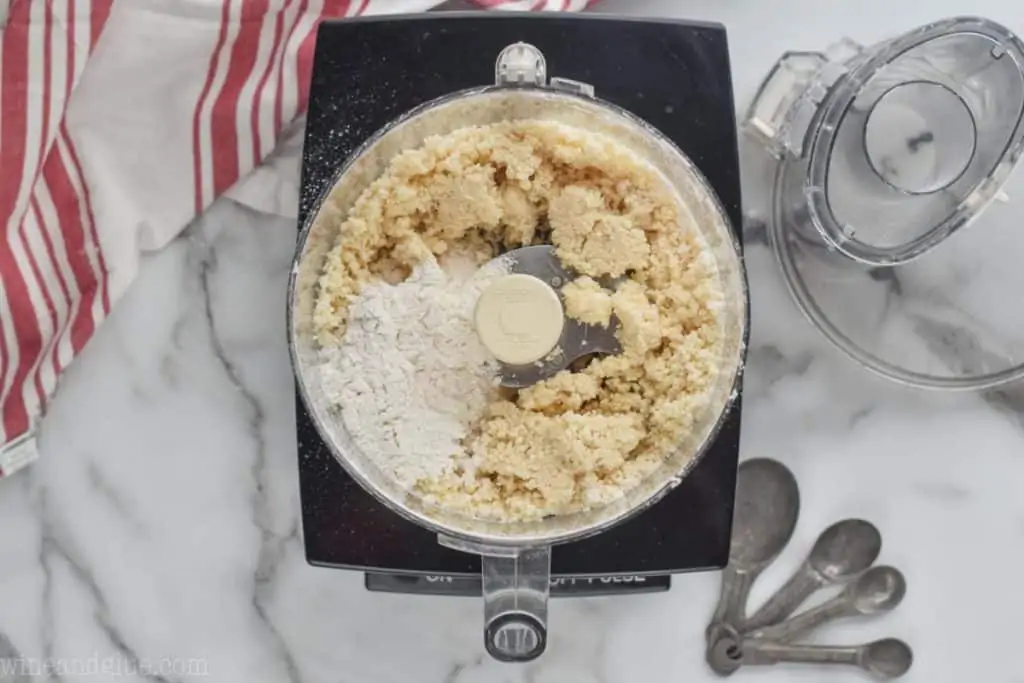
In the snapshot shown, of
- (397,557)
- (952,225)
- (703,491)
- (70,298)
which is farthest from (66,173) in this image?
(952,225)

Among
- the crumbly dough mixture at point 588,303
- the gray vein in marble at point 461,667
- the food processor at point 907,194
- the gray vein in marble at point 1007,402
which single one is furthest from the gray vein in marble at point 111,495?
the gray vein in marble at point 1007,402

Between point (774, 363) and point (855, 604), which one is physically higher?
point (774, 363)

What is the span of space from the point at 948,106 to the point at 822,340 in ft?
0.59

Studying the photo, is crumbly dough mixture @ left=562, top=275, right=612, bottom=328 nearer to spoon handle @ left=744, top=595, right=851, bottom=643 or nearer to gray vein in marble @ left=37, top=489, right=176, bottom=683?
spoon handle @ left=744, top=595, right=851, bottom=643

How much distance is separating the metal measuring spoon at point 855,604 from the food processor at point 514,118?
0.41 feet

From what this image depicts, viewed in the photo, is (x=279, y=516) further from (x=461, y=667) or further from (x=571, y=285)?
(x=571, y=285)

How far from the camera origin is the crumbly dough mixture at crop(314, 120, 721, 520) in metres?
0.67

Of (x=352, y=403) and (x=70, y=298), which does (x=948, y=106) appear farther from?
(x=70, y=298)

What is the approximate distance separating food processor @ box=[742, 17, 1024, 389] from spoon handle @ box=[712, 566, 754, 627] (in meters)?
0.18

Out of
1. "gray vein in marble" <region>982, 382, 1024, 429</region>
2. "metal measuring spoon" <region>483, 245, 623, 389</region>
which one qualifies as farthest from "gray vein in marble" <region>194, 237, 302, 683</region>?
"gray vein in marble" <region>982, 382, 1024, 429</region>

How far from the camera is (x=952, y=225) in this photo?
73 centimetres

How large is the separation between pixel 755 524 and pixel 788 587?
6cm

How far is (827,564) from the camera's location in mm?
832

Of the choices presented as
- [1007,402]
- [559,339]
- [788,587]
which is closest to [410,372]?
[559,339]
